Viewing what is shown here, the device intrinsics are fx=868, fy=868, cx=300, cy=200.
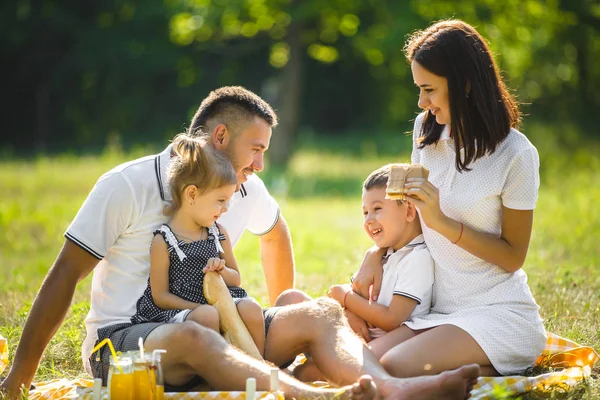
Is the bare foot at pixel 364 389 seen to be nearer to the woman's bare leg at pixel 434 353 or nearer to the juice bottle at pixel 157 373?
the woman's bare leg at pixel 434 353

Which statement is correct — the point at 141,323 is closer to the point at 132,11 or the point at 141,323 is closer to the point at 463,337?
the point at 463,337

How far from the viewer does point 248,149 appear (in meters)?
4.43

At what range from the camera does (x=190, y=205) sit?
159 inches

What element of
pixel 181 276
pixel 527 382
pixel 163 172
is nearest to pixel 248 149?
pixel 163 172

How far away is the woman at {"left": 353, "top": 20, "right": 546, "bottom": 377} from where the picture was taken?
13.0 feet

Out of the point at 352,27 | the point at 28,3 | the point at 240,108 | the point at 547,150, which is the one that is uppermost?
the point at 28,3

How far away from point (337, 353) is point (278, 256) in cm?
154

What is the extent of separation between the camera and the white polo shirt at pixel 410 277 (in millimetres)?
4160

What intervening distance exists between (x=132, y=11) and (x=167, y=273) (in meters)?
24.5

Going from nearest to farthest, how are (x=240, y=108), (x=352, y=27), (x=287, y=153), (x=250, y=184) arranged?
(x=240, y=108), (x=250, y=184), (x=287, y=153), (x=352, y=27)

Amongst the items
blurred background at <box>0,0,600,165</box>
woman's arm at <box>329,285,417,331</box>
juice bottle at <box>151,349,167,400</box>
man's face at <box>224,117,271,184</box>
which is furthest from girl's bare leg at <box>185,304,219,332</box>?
blurred background at <box>0,0,600,165</box>

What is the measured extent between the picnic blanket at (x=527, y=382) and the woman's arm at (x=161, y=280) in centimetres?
43

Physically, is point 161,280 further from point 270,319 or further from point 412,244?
point 412,244

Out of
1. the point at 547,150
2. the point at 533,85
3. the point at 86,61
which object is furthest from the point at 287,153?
the point at 86,61
